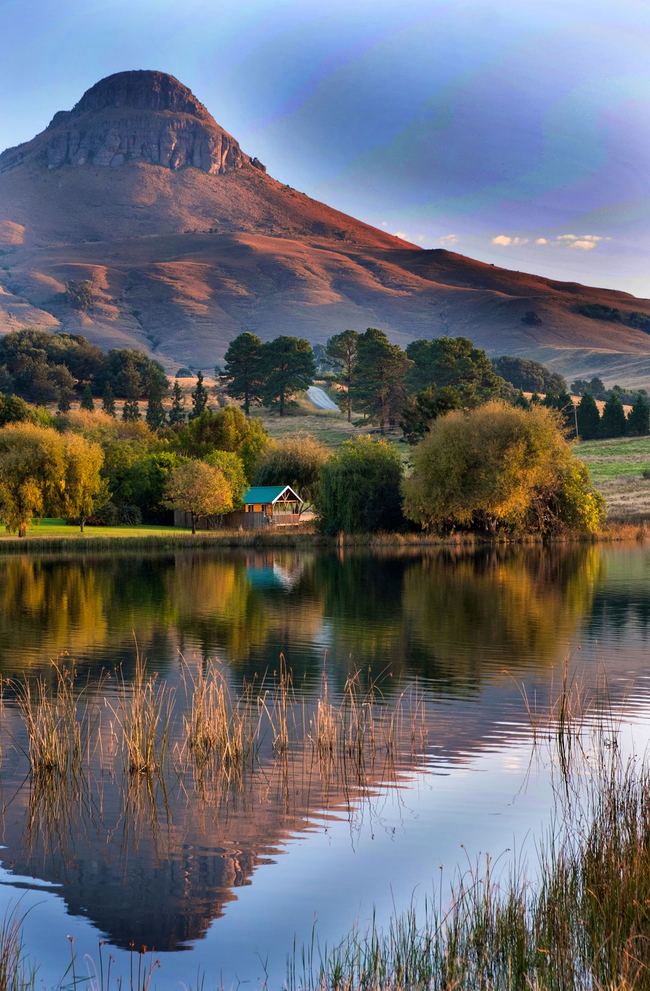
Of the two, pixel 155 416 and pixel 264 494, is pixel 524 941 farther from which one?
pixel 155 416

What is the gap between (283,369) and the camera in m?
137

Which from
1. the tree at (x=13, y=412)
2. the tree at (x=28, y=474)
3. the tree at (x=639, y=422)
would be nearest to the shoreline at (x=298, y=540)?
the tree at (x=28, y=474)

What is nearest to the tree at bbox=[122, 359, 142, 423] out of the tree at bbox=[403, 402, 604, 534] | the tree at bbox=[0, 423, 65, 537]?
the tree at bbox=[0, 423, 65, 537]

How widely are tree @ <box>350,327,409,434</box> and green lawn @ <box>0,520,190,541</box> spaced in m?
46.8

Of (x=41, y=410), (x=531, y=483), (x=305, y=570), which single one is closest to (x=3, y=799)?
(x=305, y=570)

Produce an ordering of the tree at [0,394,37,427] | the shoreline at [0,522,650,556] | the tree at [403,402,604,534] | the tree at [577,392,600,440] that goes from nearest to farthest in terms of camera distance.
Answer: the tree at [403,402,604,534], the shoreline at [0,522,650,556], the tree at [0,394,37,427], the tree at [577,392,600,440]

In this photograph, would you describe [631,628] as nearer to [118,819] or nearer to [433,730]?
[433,730]

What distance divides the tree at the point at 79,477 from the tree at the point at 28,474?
58 cm

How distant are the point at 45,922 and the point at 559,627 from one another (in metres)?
20.5

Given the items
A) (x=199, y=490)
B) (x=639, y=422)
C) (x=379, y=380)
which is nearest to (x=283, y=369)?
(x=379, y=380)

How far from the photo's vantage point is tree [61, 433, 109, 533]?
67812 mm

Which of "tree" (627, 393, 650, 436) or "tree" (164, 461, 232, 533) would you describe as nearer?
"tree" (164, 461, 232, 533)

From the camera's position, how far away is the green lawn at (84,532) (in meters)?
67.2

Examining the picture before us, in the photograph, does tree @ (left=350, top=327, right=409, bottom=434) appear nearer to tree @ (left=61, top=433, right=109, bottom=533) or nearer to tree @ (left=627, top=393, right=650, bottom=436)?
tree @ (left=627, top=393, right=650, bottom=436)
